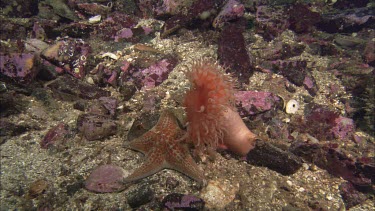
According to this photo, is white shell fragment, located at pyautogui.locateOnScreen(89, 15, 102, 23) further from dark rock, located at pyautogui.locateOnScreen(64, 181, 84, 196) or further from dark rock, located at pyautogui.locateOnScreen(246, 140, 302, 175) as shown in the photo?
dark rock, located at pyautogui.locateOnScreen(246, 140, 302, 175)

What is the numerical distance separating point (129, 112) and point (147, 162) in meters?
1.27

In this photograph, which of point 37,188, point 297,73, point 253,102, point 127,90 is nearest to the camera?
point 37,188

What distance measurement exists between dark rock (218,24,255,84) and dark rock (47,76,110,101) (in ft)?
7.32

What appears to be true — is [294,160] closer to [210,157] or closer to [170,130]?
[210,157]

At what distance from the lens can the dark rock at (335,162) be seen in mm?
3445

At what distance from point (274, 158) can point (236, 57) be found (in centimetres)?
203

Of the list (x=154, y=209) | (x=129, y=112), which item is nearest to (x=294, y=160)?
(x=154, y=209)

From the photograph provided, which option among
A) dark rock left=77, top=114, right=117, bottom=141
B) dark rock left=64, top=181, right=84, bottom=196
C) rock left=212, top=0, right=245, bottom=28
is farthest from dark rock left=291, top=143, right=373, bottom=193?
rock left=212, top=0, right=245, bottom=28

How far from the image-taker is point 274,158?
326 cm

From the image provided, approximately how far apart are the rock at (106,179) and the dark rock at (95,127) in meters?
0.58

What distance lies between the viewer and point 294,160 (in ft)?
10.6

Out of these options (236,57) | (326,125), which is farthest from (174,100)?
(326,125)

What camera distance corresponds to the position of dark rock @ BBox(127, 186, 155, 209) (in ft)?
9.21

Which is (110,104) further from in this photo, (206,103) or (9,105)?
(206,103)
